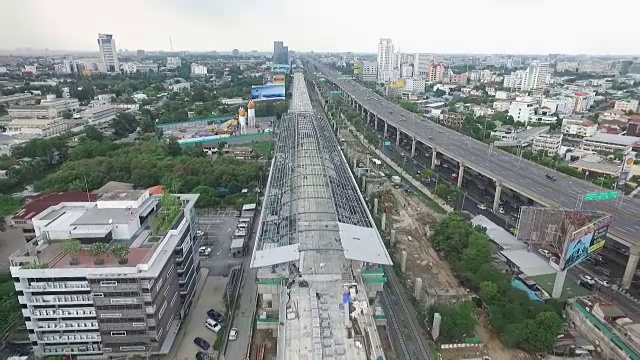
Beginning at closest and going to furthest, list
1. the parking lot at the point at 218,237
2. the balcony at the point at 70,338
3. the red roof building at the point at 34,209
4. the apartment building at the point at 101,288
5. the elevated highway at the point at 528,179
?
the apartment building at the point at 101,288, the balcony at the point at 70,338, the red roof building at the point at 34,209, the elevated highway at the point at 528,179, the parking lot at the point at 218,237

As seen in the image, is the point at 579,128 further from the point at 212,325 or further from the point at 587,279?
the point at 212,325

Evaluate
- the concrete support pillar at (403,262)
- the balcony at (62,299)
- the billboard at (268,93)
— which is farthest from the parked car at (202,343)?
the billboard at (268,93)

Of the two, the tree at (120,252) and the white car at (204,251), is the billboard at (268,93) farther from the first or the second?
the tree at (120,252)

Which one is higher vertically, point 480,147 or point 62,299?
point 62,299

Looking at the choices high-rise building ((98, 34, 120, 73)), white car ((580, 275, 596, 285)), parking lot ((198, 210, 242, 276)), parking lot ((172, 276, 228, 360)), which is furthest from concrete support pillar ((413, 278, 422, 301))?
high-rise building ((98, 34, 120, 73))

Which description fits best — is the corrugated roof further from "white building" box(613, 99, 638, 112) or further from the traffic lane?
"white building" box(613, 99, 638, 112)

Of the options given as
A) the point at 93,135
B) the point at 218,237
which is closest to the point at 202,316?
the point at 218,237
